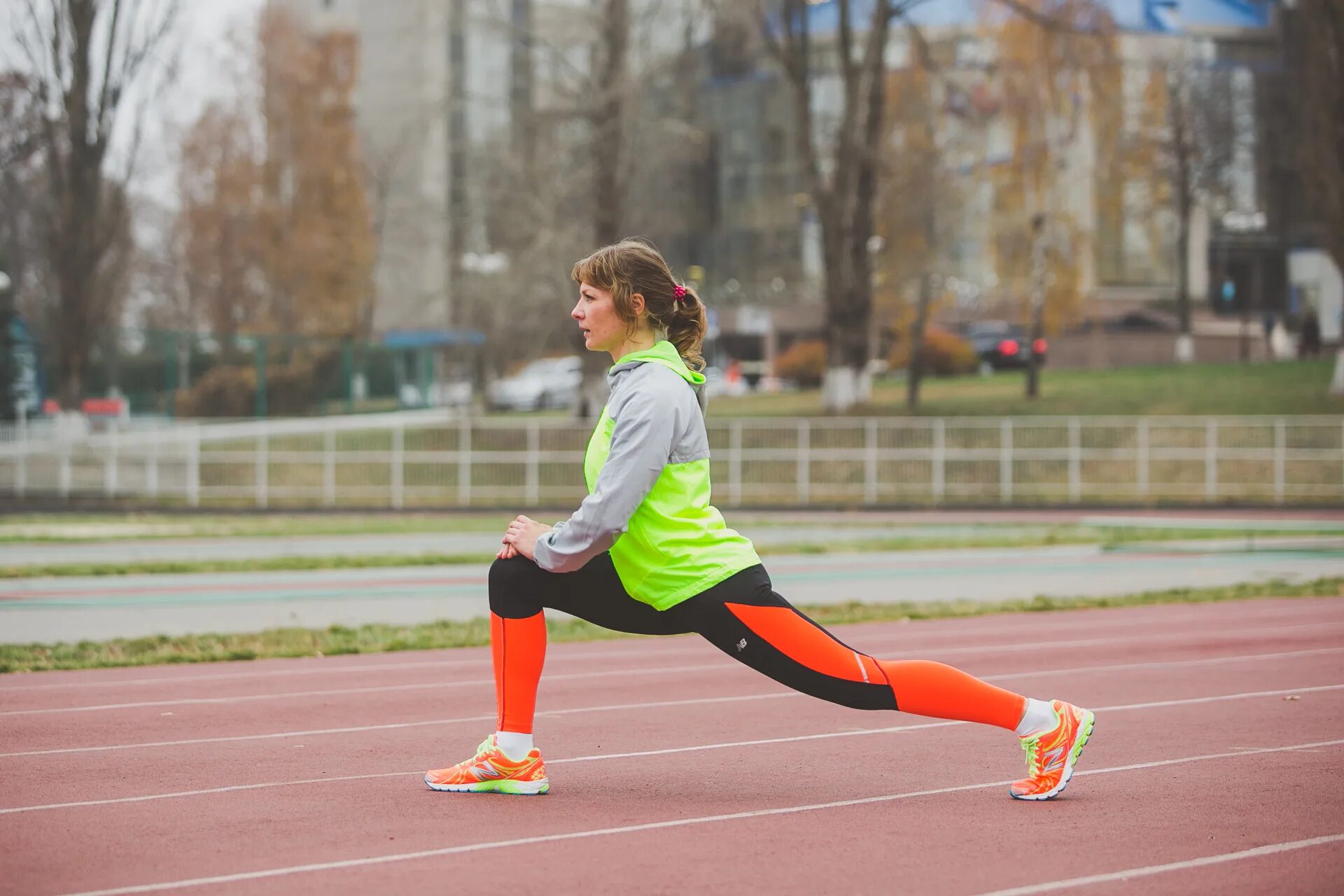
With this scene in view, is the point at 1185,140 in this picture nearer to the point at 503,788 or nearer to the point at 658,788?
the point at 658,788

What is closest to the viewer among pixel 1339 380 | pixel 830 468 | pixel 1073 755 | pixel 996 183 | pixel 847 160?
pixel 1073 755

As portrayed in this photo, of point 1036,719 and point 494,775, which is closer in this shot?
point 1036,719

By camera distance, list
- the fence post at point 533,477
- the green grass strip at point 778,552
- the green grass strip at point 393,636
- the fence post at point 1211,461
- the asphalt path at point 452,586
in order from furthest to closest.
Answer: the fence post at point 533,477, the fence post at point 1211,461, the green grass strip at point 778,552, the asphalt path at point 452,586, the green grass strip at point 393,636

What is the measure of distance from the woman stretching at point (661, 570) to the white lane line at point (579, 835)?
44 cm

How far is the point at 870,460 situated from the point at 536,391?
23.9m

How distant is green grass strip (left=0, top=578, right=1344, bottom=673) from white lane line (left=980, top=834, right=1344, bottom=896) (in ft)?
21.8

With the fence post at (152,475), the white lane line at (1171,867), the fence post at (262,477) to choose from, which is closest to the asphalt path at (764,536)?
the fence post at (262,477)

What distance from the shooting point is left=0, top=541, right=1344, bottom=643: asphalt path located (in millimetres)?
12328

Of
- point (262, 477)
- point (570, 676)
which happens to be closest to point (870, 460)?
point (262, 477)

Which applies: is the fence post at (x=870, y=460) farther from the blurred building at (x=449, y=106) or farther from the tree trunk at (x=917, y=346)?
the blurred building at (x=449, y=106)

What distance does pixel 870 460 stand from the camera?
3219cm

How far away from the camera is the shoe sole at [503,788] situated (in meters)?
5.68

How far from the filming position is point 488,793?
18.9 feet

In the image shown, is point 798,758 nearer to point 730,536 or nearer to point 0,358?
point 730,536
